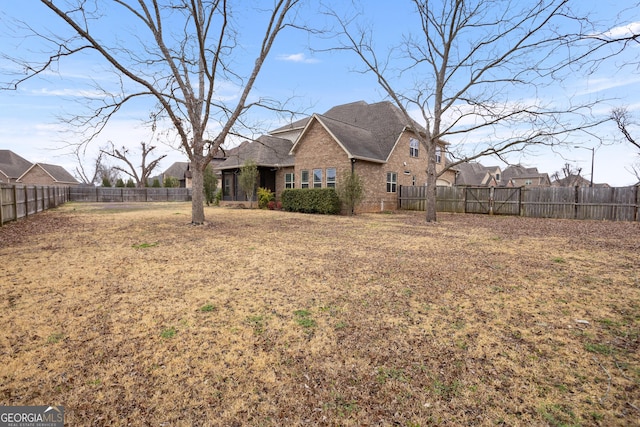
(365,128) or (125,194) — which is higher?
(365,128)

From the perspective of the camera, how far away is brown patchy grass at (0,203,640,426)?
2455 millimetres

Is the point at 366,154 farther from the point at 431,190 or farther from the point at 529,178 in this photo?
the point at 529,178

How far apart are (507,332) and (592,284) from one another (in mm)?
3109

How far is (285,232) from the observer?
1109cm

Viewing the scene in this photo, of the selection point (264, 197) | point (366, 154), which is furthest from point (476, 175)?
point (264, 197)

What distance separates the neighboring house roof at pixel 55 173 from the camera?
148 feet

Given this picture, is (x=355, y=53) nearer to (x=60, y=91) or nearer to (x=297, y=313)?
(x=60, y=91)

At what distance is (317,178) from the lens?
2062 centimetres

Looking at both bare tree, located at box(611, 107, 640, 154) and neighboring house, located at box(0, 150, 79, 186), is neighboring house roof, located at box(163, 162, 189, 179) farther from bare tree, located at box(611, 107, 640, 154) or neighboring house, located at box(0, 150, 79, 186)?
bare tree, located at box(611, 107, 640, 154)

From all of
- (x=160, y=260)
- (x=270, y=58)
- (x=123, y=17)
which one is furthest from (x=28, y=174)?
(x=160, y=260)

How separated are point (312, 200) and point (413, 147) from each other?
35.0ft

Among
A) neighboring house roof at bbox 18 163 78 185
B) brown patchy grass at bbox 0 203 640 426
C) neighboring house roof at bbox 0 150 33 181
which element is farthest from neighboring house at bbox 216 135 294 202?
neighboring house roof at bbox 0 150 33 181

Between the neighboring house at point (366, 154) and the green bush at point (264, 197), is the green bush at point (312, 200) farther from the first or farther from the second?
the green bush at point (264, 197)

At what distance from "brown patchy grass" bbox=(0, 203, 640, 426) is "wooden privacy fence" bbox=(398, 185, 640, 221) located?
1254cm
